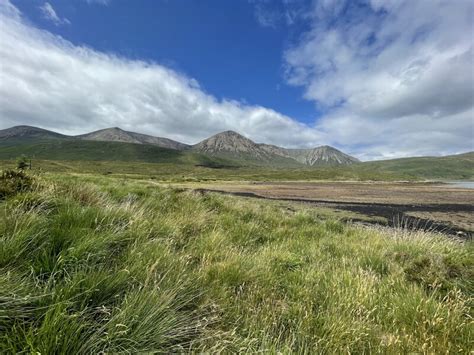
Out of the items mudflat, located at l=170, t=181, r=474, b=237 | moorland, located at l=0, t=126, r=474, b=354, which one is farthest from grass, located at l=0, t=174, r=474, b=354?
mudflat, located at l=170, t=181, r=474, b=237

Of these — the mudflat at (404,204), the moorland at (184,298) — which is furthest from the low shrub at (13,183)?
the mudflat at (404,204)

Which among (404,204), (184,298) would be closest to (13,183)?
(184,298)

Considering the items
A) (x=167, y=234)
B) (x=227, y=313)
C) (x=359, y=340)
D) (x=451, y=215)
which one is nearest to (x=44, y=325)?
(x=227, y=313)

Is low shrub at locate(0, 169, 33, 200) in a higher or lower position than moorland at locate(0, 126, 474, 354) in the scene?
higher

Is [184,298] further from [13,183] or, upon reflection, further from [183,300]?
[13,183]

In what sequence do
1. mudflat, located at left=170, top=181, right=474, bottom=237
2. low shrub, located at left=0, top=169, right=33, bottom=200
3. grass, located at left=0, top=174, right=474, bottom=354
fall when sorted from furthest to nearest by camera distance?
mudflat, located at left=170, top=181, right=474, bottom=237 → low shrub, located at left=0, top=169, right=33, bottom=200 → grass, located at left=0, top=174, right=474, bottom=354

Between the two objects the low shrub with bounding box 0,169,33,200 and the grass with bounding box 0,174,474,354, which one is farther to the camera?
the low shrub with bounding box 0,169,33,200

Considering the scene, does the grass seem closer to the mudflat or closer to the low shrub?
the low shrub

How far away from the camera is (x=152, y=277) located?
9.87 feet

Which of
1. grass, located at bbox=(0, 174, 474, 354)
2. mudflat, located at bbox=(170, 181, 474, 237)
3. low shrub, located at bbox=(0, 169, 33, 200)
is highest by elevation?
low shrub, located at bbox=(0, 169, 33, 200)

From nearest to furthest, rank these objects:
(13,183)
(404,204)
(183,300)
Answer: (183,300) → (13,183) → (404,204)

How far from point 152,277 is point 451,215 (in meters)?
34.5

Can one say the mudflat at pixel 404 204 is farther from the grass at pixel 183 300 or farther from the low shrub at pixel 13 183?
the low shrub at pixel 13 183

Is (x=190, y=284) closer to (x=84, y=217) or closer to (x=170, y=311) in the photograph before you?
(x=170, y=311)
